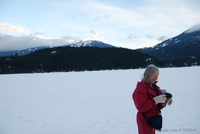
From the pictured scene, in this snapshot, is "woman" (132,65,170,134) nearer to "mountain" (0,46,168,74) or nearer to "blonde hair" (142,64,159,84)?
"blonde hair" (142,64,159,84)

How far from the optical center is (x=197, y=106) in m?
6.59

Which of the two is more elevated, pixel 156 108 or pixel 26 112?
pixel 156 108

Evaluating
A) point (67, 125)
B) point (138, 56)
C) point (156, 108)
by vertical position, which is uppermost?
point (138, 56)

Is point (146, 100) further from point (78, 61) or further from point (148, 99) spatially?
point (78, 61)

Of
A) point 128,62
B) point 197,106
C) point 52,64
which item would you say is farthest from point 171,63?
point 197,106

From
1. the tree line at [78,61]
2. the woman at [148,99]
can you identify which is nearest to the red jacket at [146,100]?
the woman at [148,99]

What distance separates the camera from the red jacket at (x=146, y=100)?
7.21 feet

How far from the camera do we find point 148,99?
7.28 ft

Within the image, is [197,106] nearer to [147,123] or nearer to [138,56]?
[147,123]

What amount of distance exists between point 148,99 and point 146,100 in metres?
0.03

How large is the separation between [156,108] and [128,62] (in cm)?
9640

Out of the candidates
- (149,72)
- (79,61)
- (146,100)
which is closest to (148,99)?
(146,100)

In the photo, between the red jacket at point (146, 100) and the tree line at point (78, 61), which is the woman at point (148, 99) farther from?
the tree line at point (78, 61)

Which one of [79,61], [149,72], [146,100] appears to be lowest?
[146,100]
